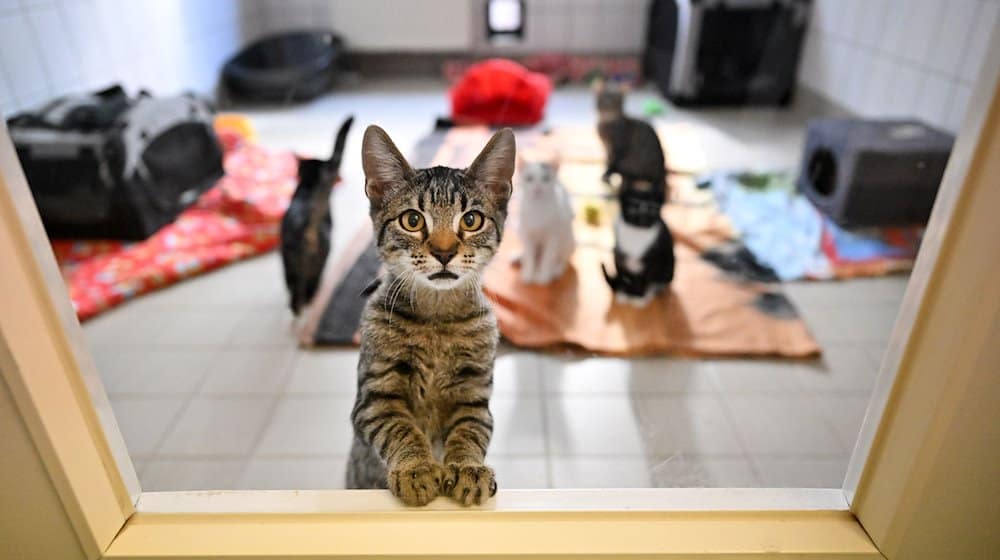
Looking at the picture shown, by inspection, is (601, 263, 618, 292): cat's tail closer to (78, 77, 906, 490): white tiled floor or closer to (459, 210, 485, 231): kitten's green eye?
(78, 77, 906, 490): white tiled floor

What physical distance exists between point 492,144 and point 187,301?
137 cm

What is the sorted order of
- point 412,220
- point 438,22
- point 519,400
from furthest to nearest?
point 438,22 < point 519,400 < point 412,220

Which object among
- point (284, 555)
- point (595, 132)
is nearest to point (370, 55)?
point (595, 132)

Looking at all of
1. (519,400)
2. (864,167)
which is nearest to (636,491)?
(519,400)

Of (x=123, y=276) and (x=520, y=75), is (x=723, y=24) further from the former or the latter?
(x=123, y=276)

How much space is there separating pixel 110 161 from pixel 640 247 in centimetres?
167

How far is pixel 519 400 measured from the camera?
1398 mm

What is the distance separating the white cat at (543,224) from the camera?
1725mm

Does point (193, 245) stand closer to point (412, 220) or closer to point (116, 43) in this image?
point (116, 43)

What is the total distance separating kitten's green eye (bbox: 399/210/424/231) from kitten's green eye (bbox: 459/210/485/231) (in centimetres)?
5

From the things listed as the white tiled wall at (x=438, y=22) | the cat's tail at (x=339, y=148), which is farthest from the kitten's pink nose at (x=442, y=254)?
the white tiled wall at (x=438, y=22)

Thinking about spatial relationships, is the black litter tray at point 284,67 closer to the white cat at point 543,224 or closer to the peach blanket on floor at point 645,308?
the peach blanket on floor at point 645,308

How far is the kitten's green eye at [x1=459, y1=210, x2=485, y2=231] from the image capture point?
821 mm

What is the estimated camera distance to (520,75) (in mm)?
2689
